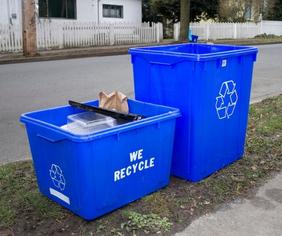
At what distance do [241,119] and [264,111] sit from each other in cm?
238

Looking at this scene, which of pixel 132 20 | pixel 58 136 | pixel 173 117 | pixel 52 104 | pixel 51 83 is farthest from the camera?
pixel 132 20

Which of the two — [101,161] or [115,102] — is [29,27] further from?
[101,161]

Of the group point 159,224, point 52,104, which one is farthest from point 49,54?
point 159,224

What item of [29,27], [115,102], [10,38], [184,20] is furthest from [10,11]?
[115,102]

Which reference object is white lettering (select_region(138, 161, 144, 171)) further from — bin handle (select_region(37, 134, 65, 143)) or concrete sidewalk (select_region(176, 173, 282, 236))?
bin handle (select_region(37, 134, 65, 143))

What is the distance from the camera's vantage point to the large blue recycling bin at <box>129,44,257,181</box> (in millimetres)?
3561

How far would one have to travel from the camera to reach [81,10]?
22.2m

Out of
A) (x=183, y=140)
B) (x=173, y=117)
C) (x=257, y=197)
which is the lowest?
(x=257, y=197)

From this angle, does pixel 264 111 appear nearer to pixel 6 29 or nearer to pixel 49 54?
pixel 49 54

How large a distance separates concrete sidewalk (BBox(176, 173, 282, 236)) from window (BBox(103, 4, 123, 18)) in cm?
2088

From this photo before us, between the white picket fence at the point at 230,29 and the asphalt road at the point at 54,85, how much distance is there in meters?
12.4

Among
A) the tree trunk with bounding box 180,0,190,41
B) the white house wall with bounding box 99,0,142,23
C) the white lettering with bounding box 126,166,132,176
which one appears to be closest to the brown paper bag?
the white lettering with bounding box 126,166,132,176

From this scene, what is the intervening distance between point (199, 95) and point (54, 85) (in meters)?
6.46

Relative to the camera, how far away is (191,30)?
26.1 m
